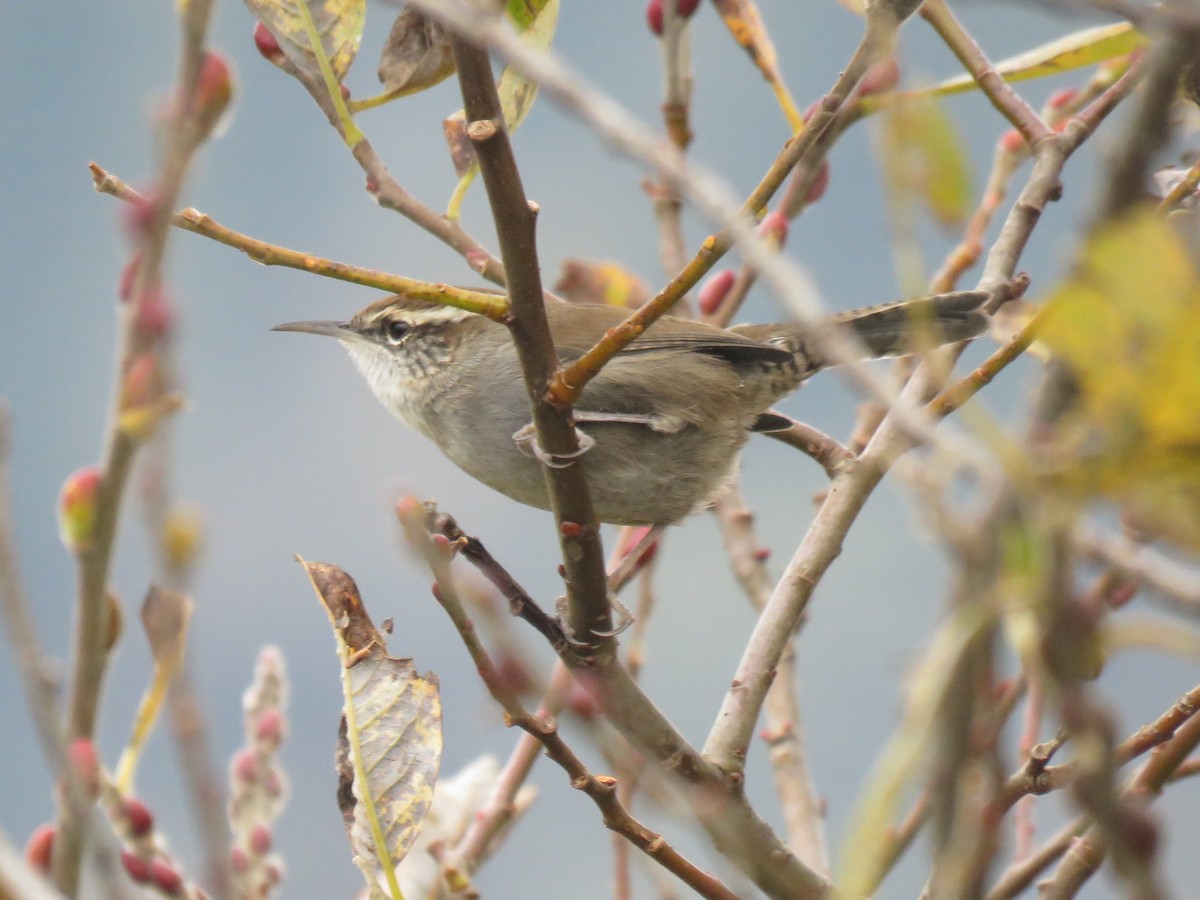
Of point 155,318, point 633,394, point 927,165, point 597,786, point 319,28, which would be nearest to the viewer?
point 927,165

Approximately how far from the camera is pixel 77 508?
5.72ft

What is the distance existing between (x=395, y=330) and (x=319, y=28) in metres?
1.99

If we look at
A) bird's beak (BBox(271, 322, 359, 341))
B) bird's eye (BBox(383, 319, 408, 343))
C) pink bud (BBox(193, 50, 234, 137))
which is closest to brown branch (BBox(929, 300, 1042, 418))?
pink bud (BBox(193, 50, 234, 137))

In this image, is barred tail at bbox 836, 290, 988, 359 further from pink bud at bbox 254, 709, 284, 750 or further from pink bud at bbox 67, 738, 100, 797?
pink bud at bbox 67, 738, 100, 797

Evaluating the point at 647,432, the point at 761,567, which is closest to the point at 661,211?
the point at 647,432

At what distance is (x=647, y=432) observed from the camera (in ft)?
12.7

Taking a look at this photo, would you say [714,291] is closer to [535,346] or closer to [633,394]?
[633,394]

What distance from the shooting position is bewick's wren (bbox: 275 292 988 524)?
380 centimetres

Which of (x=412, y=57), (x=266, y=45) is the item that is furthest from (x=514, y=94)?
(x=266, y=45)

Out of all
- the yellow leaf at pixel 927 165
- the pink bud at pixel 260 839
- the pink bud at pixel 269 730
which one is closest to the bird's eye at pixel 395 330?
the pink bud at pixel 269 730

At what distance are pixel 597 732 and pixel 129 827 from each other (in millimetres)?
812

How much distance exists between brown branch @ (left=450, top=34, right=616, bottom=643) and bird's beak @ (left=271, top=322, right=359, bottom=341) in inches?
91.2

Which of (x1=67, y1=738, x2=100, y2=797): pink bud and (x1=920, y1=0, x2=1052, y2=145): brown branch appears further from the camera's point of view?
(x1=920, y1=0, x2=1052, y2=145): brown branch

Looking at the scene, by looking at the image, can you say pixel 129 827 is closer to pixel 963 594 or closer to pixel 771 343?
pixel 963 594
